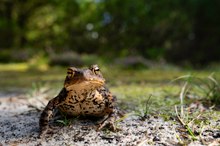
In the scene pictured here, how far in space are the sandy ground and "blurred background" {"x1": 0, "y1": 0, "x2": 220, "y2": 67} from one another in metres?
9.23

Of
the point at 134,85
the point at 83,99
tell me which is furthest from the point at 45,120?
the point at 134,85

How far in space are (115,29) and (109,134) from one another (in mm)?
11761

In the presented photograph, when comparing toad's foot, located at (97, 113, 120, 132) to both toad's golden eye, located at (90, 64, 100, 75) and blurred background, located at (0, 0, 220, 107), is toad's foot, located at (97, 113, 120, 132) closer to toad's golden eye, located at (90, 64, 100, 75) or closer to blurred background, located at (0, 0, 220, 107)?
toad's golden eye, located at (90, 64, 100, 75)

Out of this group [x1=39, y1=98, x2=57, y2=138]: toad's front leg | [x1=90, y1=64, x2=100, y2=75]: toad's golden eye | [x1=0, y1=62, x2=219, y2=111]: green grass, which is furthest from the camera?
[x1=0, y1=62, x2=219, y2=111]: green grass

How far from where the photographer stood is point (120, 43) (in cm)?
1347

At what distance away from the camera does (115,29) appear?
44.4 feet

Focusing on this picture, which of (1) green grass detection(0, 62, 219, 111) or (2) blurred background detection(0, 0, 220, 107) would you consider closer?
(1) green grass detection(0, 62, 219, 111)

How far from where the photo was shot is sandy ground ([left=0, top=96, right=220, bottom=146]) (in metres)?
1.84

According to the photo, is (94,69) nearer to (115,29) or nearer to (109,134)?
(109,134)

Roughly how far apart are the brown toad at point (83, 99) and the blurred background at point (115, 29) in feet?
30.0

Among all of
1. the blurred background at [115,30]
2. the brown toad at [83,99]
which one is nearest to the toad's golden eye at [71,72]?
the brown toad at [83,99]

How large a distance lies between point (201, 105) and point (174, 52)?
13.5 m

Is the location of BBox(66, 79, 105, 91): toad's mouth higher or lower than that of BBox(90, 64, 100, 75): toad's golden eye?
lower

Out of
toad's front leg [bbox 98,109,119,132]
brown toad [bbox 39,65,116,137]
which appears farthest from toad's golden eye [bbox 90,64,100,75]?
toad's front leg [bbox 98,109,119,132]
